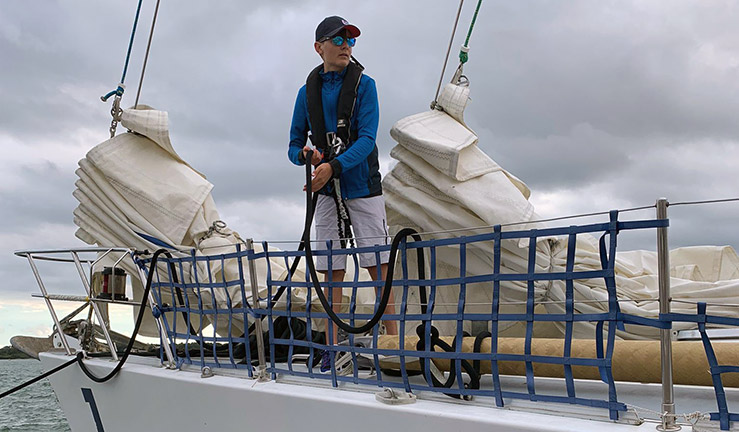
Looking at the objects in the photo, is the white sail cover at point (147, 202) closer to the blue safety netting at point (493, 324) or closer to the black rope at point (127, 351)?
the black rope at point (127, 351)

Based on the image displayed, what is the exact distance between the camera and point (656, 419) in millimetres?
1896

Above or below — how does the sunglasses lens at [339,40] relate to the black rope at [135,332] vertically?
above

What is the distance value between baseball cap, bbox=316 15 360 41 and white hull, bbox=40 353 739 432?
152cm

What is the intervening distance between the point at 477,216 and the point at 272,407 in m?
1.60

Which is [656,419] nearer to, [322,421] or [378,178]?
[322,421]

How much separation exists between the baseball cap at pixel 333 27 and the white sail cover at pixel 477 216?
0.77m

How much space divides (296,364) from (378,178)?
0.94 meters

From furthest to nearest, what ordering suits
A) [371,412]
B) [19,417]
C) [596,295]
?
[19,417]
[596,295]
[371,412]

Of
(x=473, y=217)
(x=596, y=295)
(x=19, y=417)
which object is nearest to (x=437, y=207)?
(x=473, y=217)

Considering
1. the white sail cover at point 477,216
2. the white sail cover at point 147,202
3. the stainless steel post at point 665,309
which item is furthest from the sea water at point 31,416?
the stainless steel post at point 665,309

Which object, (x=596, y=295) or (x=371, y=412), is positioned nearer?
(x=371, y=412)

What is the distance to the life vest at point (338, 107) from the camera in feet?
10.5

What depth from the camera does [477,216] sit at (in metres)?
3.80

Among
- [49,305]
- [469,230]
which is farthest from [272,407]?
[49,305]
